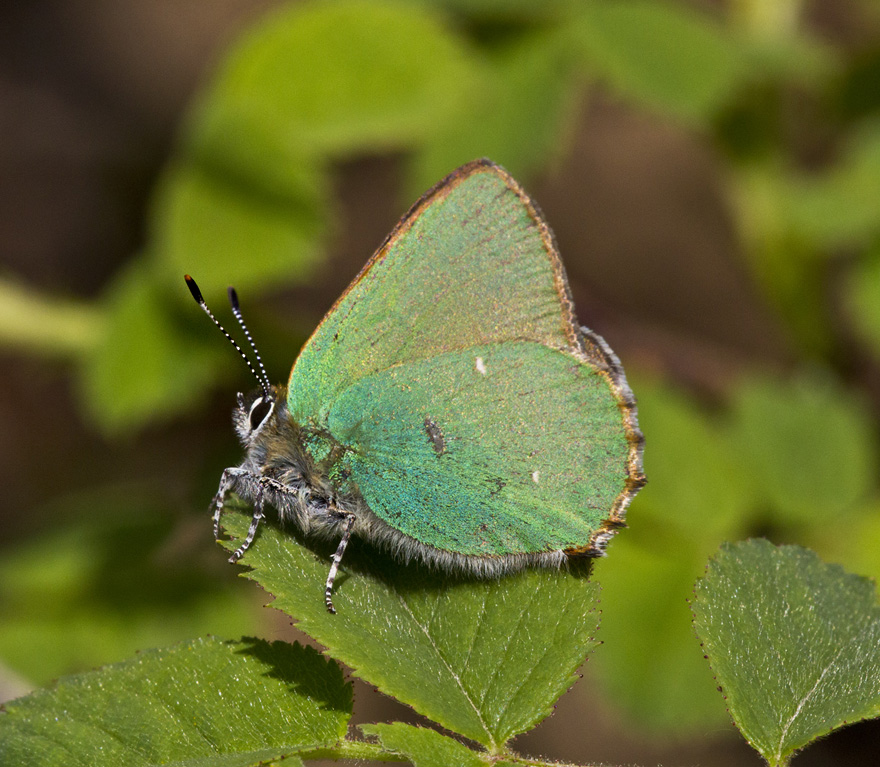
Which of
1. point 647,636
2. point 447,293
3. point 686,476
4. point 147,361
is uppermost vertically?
point 447,293

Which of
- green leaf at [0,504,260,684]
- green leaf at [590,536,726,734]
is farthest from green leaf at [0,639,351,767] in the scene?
green leaf at [0,504,260,684]

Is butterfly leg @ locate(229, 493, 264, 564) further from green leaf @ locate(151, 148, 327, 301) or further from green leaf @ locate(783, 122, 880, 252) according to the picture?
green leaf @ locate(783, 122, 880, 252)

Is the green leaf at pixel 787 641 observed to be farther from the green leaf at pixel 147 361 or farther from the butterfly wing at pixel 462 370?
the green leaf at pixel 147 361

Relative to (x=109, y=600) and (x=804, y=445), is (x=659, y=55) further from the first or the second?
(x=109, y=600)

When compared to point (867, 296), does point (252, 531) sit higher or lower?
higher

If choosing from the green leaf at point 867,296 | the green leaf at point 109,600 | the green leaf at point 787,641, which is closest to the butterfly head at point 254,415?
the green leaf at point 787,641

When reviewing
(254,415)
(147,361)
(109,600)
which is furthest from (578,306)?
(254,415)

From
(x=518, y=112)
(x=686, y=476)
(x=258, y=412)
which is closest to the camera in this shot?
(x=258, y=412)
